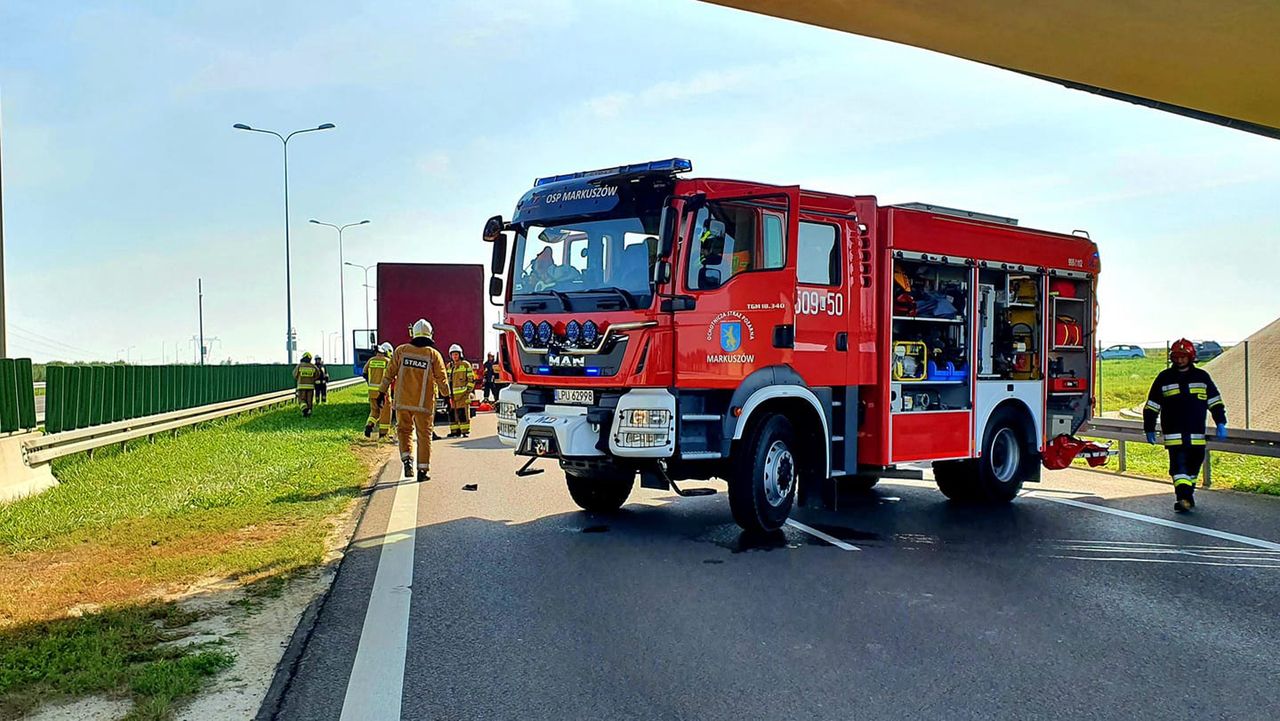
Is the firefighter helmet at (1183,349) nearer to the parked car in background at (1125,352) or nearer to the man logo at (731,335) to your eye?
the man logo at (731,335)

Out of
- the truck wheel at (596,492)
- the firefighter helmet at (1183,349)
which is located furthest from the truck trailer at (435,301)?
the firefighter helmet at (1183,349)

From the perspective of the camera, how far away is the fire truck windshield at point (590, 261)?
25.9ft

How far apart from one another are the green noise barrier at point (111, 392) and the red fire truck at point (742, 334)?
6344 millimetres

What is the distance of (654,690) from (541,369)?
4.35 meters

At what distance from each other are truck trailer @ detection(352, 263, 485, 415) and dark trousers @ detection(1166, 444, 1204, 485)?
16284 millimetres

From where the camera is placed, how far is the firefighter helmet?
10328 mm

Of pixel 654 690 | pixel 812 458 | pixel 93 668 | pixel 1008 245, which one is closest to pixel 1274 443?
pixel 1008 245

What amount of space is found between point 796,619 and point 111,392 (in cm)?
1295

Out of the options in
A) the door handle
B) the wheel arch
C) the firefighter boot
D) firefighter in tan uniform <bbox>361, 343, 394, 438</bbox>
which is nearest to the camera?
the wheel arch

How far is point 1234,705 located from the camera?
14.1 ft

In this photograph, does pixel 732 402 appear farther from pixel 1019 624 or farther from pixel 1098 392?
pixel 1098 392

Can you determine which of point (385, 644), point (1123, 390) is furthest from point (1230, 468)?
point (1123, 390)

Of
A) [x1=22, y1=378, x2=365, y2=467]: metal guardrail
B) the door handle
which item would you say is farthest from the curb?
[x1=22, y1=378, x2=365, y2=467]: metal guardrail

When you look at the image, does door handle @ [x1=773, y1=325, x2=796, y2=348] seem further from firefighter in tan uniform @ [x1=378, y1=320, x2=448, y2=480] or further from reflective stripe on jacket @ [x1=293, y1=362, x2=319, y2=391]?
reflective stripe on jacket @ [x1=293, y1=362, x2=319, y2=391]
